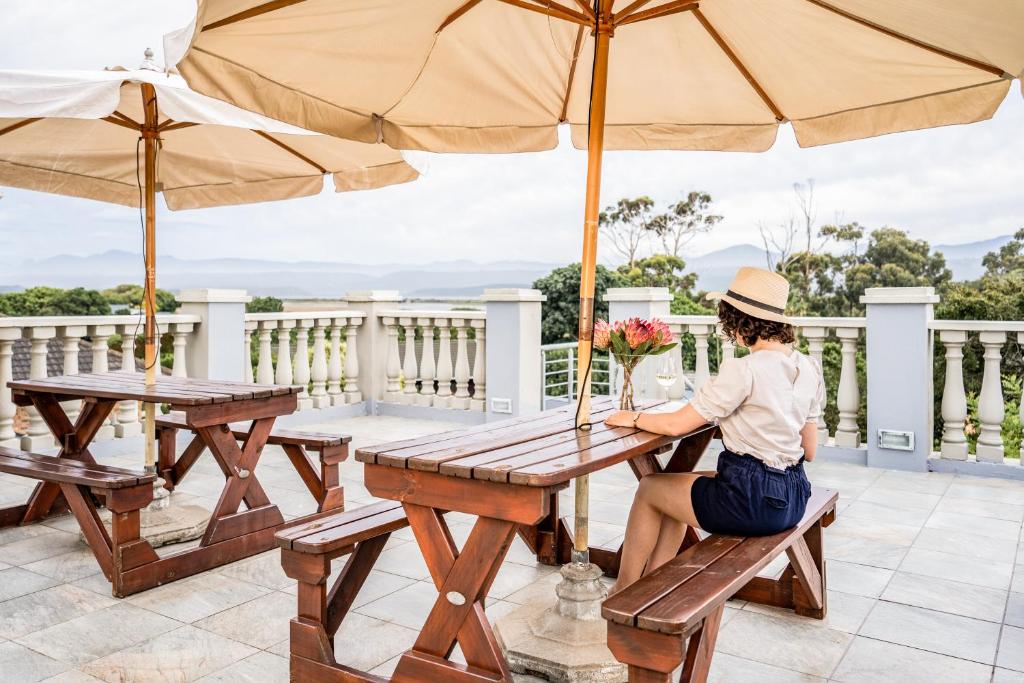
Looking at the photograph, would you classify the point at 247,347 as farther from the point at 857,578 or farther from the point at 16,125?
the point at 857,578

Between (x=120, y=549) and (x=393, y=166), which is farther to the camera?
(x=393, y=166)

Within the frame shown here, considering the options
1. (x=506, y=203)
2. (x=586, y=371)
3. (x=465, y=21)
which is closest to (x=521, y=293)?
(x=465, y=21)

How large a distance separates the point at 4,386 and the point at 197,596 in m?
3.10

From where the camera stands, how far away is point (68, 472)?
3.34 meters

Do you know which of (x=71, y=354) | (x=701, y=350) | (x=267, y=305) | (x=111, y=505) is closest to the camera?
(x=111, y=505)

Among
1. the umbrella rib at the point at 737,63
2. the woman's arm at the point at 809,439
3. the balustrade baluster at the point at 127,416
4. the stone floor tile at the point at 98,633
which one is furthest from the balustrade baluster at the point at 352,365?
the woman's arm at the point at 809,439

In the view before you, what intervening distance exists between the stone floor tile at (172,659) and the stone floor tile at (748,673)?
1.58m

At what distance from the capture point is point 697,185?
45938mm

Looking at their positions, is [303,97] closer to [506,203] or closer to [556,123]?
[556,123]

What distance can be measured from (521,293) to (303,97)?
3.85 metres

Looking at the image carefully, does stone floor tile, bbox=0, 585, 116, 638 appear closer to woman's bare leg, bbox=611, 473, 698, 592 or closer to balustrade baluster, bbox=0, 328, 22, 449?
woman's bare leg, bbox=611, 473, 698, 592

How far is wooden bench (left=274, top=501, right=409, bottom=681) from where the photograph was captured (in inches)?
92.4

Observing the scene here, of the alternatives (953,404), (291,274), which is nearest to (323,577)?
(953,404)

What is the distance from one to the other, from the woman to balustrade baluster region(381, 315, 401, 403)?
5.39 metres
